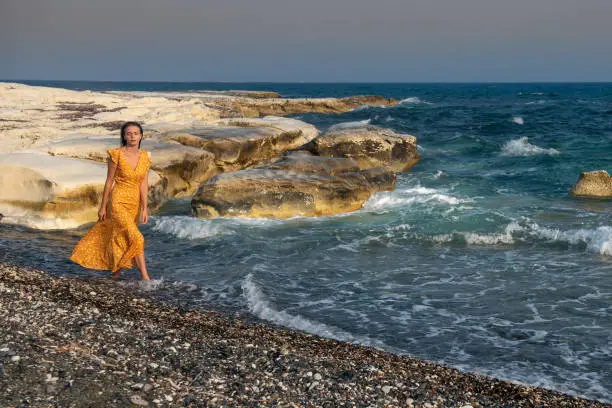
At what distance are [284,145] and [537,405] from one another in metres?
17.1

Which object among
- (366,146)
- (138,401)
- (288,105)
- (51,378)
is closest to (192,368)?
(138,401)

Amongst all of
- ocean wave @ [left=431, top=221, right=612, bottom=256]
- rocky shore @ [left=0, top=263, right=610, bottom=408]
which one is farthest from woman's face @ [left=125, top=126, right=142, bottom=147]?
ocean wave @ [left=431, top=221, right=612, bottom=256]

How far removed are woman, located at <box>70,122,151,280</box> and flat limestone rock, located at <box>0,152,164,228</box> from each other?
3929mm

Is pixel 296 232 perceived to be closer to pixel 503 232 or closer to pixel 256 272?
pixel 256 272

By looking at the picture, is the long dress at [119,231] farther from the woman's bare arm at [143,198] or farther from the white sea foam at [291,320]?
the white sea foam at [291,320]

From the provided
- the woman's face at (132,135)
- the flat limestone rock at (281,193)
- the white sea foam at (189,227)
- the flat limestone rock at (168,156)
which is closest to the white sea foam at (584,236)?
the flat limestone rock at (281,193)

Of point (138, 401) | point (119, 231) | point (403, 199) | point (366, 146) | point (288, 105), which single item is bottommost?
point (403, 199)

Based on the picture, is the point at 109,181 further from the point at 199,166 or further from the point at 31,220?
the point at 199,166

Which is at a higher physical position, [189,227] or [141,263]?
[141,263]

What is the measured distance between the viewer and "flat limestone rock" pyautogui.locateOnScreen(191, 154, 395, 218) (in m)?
13.4

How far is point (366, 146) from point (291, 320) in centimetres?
1298

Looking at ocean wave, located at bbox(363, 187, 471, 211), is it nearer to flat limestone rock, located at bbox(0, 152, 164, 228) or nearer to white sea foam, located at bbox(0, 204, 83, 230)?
flat limestone rock, located at bbox(0, 152, 164, 228)

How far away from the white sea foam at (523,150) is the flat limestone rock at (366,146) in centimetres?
786

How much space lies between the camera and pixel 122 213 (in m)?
8.29
